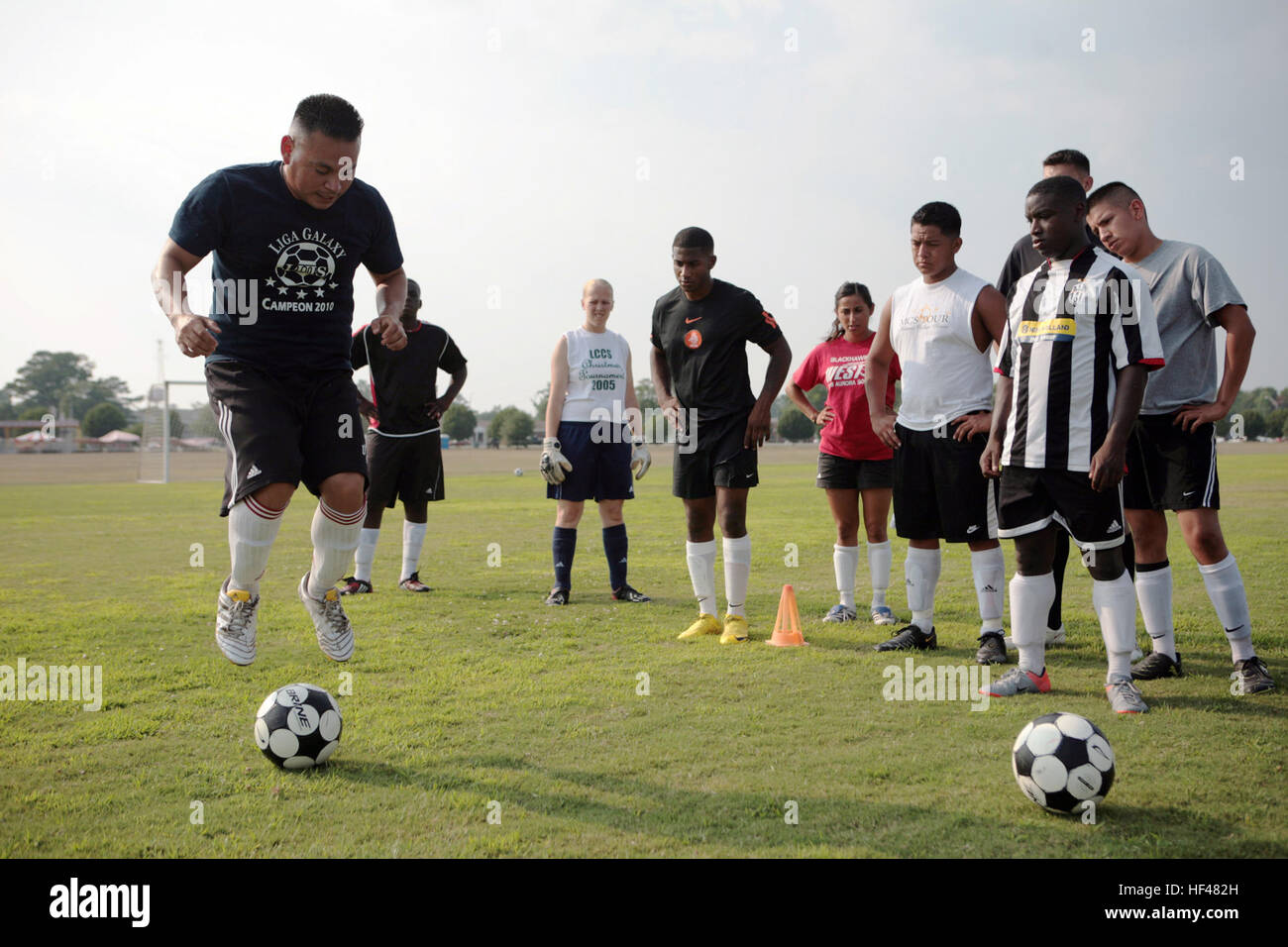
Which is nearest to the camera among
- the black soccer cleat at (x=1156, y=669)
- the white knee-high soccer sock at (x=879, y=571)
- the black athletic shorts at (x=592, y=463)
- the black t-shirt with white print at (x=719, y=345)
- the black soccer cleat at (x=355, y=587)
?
the black soccer cleat at (x=1156, y=669)

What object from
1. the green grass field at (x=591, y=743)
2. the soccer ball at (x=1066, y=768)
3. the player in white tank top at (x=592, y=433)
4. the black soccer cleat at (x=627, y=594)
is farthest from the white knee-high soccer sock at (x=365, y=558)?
the soccer ball at (x=1066, y=768)

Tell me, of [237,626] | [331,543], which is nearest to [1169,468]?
[331,543]

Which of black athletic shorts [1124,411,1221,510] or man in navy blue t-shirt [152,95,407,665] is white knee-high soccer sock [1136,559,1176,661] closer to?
black athletic shorts [1124,411,1221,510]

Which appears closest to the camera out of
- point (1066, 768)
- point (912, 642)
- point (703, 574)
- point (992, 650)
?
point (1066, 768)

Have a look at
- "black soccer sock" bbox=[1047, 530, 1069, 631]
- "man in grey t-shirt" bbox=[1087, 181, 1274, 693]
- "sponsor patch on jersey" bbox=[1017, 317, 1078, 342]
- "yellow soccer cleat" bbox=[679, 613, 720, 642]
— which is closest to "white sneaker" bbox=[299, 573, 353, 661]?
"yellow soccer cleat" bbox=[679, 613, 720, 642]

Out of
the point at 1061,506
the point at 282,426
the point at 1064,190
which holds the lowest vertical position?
the point at 1061,506

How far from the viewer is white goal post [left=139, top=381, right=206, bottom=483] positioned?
1379 inches

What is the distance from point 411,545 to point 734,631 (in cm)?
385

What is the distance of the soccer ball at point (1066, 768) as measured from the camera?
3.14 meters

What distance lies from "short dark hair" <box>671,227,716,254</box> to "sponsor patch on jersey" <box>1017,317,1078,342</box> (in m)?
2.46

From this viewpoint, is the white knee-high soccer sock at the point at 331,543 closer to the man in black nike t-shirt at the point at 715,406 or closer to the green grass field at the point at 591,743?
the green grass field at the point at 591,743

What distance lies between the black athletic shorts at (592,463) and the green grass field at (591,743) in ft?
3.16

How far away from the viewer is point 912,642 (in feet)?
19.5

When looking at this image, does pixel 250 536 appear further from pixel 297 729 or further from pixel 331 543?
pixel 297 729
